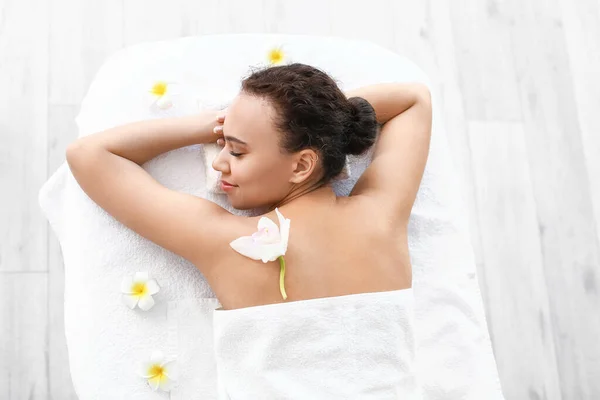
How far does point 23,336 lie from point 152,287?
0.67 meters

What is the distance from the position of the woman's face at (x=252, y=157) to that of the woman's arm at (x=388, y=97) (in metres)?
0.26

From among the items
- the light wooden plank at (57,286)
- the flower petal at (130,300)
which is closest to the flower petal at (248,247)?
the flower petal at (130,300)

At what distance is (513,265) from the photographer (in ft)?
6.85

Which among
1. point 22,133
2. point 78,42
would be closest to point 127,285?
point 22,133

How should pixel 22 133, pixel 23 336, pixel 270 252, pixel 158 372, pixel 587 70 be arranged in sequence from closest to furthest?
pixel 270 252, pixel 158 372, pixel 23 336, pixel 22 133, pixel 587 70

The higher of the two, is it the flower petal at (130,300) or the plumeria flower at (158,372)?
the flower petal at (130,300)

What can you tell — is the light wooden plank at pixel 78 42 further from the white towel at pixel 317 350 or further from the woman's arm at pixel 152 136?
the white towel at pixel 317 350

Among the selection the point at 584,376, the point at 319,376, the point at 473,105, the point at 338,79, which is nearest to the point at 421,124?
the point at 338,79

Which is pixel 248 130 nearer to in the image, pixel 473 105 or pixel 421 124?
pixel 421 124

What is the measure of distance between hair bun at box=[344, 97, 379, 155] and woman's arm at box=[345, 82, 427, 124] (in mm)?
80

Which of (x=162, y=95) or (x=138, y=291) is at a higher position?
(x=162, y=95)

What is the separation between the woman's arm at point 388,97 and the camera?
1.46 meters

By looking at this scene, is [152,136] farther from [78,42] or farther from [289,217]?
[78,42]

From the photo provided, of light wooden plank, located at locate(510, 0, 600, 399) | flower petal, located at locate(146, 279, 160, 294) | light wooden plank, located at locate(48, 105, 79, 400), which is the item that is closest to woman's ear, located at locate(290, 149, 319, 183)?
flower petal, located at locate(146, 279, 160, 294)
